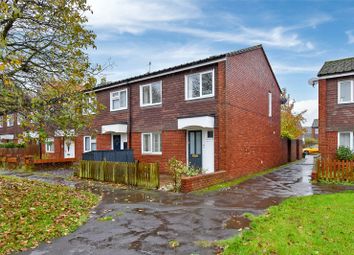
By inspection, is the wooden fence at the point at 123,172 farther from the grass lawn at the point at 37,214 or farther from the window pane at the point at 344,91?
the window pane at the point at 344,91

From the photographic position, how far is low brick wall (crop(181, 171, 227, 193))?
1118cm

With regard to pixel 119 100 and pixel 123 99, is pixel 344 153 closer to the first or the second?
pixel 123 99

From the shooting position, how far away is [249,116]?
17000mm

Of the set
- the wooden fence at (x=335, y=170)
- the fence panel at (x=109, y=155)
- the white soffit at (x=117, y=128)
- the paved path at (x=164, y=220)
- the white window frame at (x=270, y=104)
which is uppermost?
the white window frame at (x=270, y=104)

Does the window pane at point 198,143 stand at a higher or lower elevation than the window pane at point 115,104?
lower

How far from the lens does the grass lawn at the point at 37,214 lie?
6.10 m

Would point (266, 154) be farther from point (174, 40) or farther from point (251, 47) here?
point (174, 40)

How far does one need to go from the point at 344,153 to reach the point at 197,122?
25.1 feet

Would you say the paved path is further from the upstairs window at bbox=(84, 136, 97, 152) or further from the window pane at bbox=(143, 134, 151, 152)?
the upstairs window at bbox=(84, 136, 97, 152)

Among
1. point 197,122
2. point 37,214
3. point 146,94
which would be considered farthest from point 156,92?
point 37,214

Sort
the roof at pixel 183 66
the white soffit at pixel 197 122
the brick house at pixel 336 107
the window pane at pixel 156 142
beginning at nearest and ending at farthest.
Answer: the white soffit at pixel 197 122 < the roof at pixel 183 66 < the brick house at pixel 336 107 < the window pane at pixel 156 142

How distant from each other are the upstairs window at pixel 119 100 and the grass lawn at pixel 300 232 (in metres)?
13.7

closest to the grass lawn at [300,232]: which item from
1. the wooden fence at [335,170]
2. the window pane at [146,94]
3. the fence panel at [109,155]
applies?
the wooden fence at [335,170]

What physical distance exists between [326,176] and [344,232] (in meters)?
8.34
